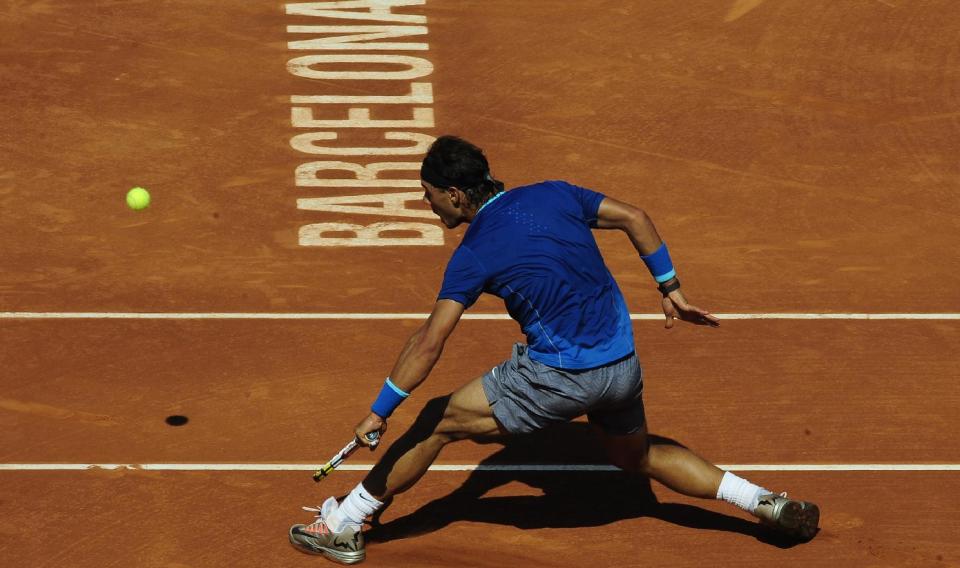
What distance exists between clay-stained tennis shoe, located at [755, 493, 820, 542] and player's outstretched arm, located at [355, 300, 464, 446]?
212 centimetres

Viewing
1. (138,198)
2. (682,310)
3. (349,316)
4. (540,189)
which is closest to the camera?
(540,189)

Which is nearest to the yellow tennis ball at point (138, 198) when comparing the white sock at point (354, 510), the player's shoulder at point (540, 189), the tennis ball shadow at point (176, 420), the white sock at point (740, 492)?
the tennis ball shadow at point (176, 420)

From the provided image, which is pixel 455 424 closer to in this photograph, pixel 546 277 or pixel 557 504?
pixel 546 277

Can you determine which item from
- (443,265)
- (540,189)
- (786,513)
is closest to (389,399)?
(540,189)

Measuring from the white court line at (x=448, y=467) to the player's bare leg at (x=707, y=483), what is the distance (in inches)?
34.6

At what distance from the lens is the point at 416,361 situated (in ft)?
25.3

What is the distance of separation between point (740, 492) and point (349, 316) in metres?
3.64

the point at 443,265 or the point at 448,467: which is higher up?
the point at 443,265

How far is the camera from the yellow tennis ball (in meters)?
12.3

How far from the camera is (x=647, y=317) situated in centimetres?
1112

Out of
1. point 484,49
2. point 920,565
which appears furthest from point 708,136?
point 920,565

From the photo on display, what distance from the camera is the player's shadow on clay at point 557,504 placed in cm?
893

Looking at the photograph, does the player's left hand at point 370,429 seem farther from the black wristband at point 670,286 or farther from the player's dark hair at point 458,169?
the black wristband at point 670,286

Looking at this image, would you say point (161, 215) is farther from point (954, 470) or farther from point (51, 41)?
point (954, 470)
